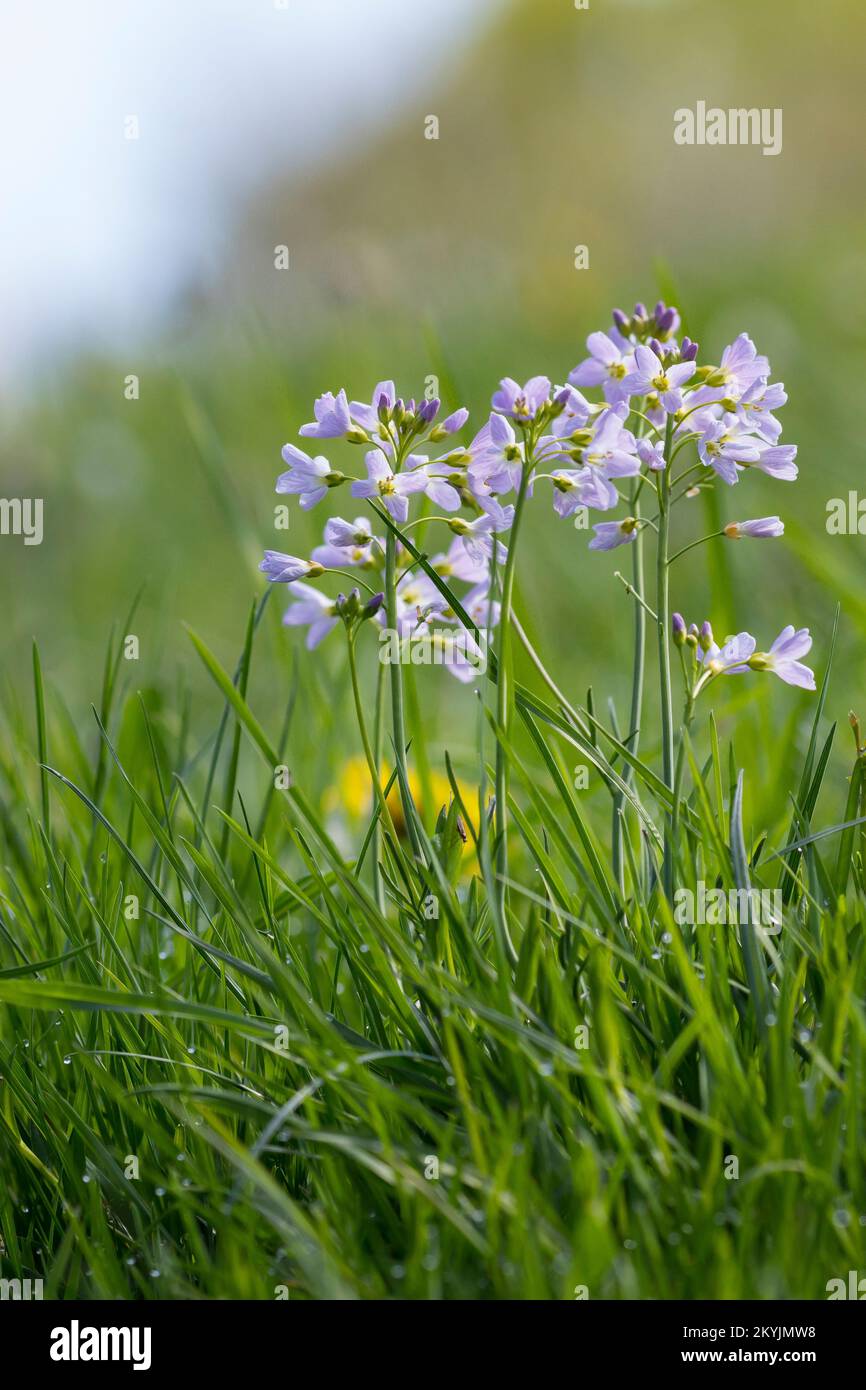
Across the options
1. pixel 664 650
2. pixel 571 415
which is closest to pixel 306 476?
pixel 571 415

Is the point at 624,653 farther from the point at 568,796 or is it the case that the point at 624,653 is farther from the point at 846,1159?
the point at 846,1159

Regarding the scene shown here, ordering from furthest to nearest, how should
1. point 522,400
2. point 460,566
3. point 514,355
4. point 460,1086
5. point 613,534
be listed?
1. point 514,355
2. point 460,566
3. point 613,534
4. point 522,400
5. point 460,1086

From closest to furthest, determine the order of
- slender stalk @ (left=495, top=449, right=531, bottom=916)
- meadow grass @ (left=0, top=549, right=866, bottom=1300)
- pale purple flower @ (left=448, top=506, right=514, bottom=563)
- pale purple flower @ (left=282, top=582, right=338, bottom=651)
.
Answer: meadow grass @ (left=0, top=549, right=866, bottom=1300) < slender stalk @ (left=495, top=449, right=531, bottom=916) < pale purple flower @ (left=448, top=506, right=514, bottom=563) < pale purple flower @ (left=282, top=582, right=338, bottom=651)

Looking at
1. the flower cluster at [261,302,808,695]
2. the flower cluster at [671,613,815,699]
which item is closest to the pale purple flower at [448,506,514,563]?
the flower cluster at [261,302,808,695]

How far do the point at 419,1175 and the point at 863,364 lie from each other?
501 cm

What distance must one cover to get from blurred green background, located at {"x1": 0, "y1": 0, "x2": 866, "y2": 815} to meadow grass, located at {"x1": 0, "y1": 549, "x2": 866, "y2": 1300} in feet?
2.09

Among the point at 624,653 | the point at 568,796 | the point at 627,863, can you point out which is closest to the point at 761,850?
the point at 627,863

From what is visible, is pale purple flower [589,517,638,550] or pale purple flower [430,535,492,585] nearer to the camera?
pale purple flower [589,517,638,550]

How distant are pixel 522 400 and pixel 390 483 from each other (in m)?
0.16

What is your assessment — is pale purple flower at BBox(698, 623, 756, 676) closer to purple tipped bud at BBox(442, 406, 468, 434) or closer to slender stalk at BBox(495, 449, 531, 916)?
slender stalk at BBox(495, 449, 531, 916)

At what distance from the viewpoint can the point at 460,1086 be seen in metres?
1.12

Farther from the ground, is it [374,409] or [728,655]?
[374,409]

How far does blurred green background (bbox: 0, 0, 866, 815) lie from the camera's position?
301 centimetres

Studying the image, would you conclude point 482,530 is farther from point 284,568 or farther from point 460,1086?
point 460,1086
